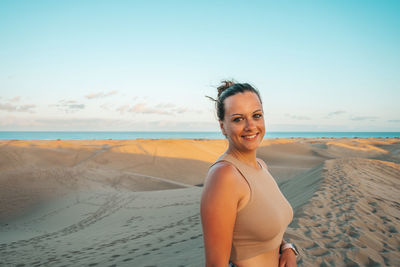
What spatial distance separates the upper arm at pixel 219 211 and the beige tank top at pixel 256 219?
6.2 inches

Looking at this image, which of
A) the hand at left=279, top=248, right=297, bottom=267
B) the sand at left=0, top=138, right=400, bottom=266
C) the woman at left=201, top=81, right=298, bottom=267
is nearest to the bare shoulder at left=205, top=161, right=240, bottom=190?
the woman at left=201, top=81, right=298, bottom=267

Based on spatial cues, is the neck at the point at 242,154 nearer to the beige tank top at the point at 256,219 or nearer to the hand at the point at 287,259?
the beige tank top at the point at 256,219

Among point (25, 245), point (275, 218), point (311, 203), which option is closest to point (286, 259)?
point (275, 218)

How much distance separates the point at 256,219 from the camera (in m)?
1.51

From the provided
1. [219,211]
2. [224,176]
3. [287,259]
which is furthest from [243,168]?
[287,259]

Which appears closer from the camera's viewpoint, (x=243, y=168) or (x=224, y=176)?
(x=224, y=176)

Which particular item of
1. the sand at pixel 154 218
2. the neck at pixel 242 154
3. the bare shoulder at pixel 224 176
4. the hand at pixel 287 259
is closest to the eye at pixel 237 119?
the neck at pixel 242 154

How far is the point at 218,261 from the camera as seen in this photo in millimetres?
1367

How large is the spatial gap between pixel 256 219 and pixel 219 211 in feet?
1.12

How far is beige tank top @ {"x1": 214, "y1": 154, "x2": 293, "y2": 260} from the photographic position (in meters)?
1.51

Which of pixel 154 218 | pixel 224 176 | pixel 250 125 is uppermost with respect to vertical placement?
pixel 250 125

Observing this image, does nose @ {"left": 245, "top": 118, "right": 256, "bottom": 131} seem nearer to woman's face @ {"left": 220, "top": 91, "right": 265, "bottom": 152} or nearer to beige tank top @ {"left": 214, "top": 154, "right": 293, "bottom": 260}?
woman's face @ {"left": 220, "top": 91, "right": 265, "bottom": 152}

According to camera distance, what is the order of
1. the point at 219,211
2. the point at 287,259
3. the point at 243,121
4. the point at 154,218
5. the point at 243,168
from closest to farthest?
the point at 219,211 → the point at 243,168 → the point at 243,121 → the point at 287,259 → the point at 154,218

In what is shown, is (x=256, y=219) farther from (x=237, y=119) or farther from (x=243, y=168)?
(x=237, y=119)
